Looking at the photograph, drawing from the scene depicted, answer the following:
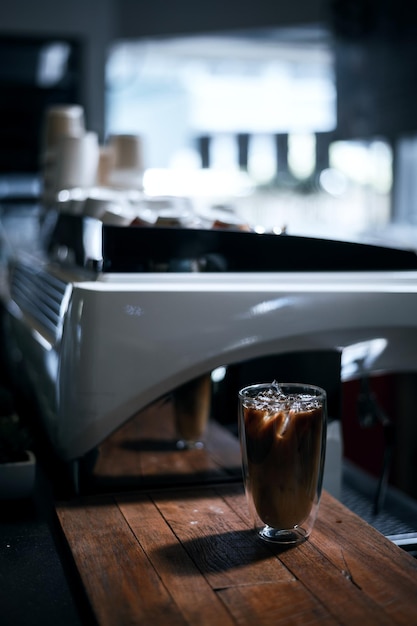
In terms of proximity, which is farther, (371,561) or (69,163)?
(69,163)

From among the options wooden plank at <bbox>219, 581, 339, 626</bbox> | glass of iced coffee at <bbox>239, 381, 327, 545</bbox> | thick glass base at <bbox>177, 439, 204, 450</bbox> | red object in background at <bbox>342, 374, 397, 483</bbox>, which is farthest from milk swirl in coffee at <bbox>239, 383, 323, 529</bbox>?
red object in background at <bbox>342, 374, 397, 483</bbox>

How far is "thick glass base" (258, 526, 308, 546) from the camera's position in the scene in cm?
82

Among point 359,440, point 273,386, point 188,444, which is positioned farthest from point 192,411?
point 359,440

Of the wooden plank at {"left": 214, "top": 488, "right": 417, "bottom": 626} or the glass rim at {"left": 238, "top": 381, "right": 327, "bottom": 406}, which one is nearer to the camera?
the wooden plank at {"left": 214, "top": 488, "right": 417, "bottom": 626}

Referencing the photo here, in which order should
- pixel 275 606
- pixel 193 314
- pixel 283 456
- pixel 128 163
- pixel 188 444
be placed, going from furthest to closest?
1. pixel 128 163
2. pixel 188 444
3. pixel 193 314
4. pixel 283 456
5. pixel 275 606

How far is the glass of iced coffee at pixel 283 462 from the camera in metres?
0.82

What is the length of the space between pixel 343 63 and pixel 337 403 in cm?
332

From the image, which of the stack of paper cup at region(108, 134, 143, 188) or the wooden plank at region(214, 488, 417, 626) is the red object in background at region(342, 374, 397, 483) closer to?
the stack of paper cup at region(108, 134, 143, 188)

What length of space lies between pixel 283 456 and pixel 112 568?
19 cm

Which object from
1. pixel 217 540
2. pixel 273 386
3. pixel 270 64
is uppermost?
pixel 270 64

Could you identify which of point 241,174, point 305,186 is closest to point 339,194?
point 305,186

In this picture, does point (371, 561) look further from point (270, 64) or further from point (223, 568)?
point (270, 64)

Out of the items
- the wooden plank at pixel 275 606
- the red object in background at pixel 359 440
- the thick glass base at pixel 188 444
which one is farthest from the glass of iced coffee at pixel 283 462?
the red object in background at pixel 359 440

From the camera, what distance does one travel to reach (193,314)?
0.96m
